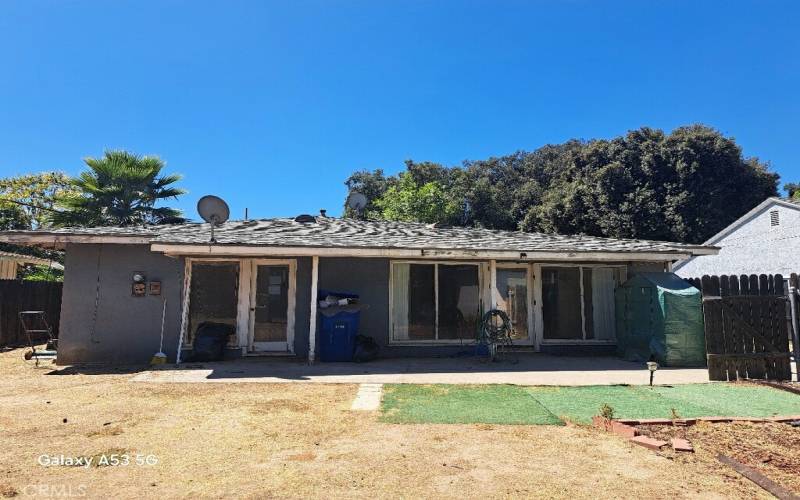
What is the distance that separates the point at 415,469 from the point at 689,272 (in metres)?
21.5

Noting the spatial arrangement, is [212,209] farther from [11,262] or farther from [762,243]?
[762,243]

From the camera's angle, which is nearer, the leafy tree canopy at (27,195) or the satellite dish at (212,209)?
the satellite dish at (212,209)

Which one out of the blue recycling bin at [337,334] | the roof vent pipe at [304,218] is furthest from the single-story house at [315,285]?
the roof vent pipe at [304,218]

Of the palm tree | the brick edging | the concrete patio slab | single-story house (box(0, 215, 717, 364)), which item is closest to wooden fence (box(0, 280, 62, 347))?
the palm tree

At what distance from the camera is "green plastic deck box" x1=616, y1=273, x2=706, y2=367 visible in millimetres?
8562

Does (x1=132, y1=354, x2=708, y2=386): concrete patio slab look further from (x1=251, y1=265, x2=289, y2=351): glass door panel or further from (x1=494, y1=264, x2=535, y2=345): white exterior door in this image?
(x1=494, y1=264, x2=535, y2=345): white exterior door

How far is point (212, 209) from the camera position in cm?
946

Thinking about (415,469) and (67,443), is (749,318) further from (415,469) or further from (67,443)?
(67,443)

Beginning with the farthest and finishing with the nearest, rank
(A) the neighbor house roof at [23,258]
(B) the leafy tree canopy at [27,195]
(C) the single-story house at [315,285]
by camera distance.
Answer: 1. (B) the leafy tree canopy at [27,195]
2. (A) the neighbor house roof at [23,258]
3. (C) the single-story house at [315,285]

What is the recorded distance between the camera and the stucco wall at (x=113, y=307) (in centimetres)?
888

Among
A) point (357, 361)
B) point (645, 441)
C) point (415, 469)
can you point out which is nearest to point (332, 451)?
point (415, 469)

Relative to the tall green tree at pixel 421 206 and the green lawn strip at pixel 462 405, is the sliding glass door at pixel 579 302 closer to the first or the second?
the green lawn strip at pixel 462 405

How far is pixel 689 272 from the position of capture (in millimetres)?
20594

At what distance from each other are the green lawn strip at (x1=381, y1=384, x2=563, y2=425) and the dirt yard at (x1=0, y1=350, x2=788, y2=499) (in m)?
0.26
